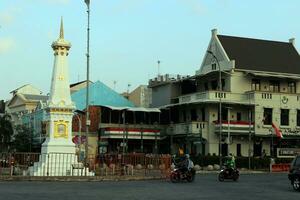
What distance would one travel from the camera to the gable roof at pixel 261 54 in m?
60.0

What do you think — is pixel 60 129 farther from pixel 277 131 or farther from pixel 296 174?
pixel 277 131

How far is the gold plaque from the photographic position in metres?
33.5

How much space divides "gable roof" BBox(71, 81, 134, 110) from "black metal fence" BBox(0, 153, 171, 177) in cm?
3113

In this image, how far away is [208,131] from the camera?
5672 centimetres

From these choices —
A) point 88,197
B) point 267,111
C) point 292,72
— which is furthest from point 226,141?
point 88,197

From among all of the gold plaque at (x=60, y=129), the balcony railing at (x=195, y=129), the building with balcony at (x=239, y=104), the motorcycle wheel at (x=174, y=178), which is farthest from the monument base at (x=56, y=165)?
the balcony railing at (x=195, y=129)

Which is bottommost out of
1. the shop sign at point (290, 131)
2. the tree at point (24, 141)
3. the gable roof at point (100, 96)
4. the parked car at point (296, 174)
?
the parked car at point (296, 174)

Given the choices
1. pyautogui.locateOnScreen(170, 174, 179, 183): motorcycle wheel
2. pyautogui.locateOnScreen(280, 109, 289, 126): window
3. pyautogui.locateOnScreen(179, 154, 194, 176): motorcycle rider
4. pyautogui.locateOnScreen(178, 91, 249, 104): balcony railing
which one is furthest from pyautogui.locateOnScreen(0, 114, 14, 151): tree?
pyautogui.locateOnScreen(170, 174, 179, 183): motorcycle wheel

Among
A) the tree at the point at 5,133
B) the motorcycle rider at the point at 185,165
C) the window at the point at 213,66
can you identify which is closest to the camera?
the motorcycle rider at the point at 185,165

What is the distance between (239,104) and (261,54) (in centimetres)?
820

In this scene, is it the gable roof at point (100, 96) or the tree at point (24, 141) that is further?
the gable roof at point (100, 96)

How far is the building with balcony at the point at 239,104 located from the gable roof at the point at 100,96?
9887 mm

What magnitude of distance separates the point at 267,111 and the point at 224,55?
7327 millimetres

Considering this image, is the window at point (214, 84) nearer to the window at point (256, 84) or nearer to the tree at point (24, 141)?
the window at point (256, 84)
